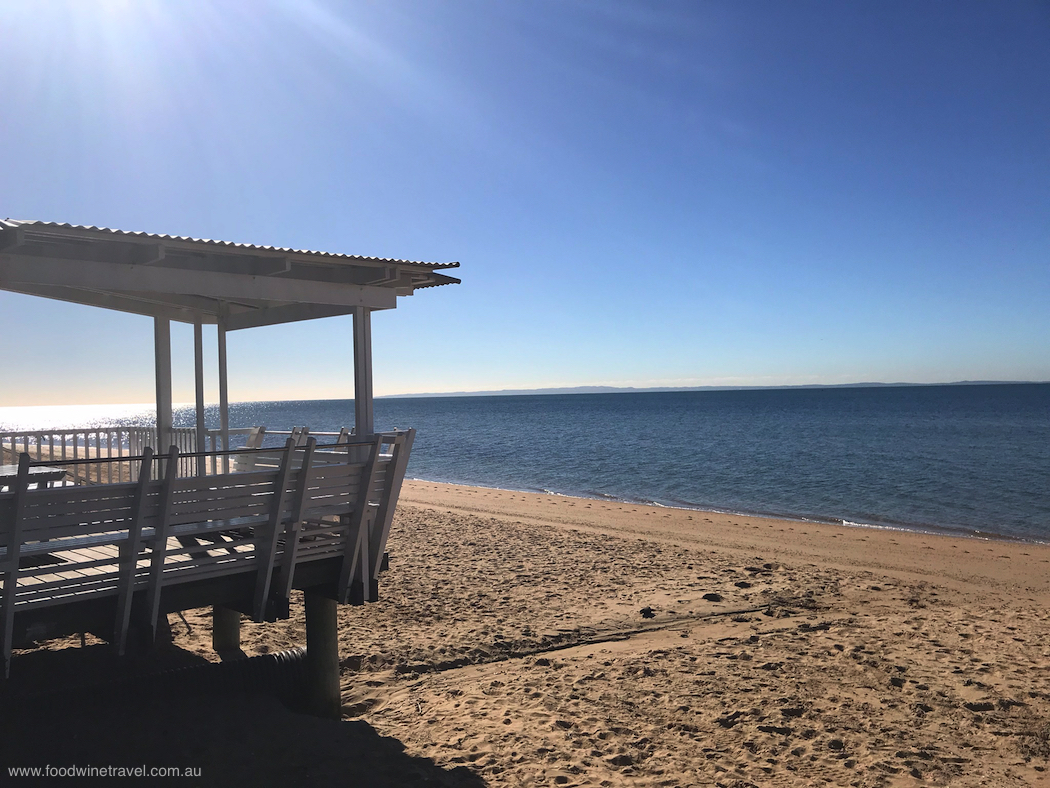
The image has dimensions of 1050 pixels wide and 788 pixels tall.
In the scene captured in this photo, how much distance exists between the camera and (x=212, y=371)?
876 cm

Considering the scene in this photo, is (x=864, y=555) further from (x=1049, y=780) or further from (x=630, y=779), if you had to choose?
(x=630, y=779)

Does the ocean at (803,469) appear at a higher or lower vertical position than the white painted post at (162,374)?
lower

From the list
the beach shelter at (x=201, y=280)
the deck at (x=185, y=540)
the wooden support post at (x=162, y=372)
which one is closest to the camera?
the deck at (x=185, y=540)

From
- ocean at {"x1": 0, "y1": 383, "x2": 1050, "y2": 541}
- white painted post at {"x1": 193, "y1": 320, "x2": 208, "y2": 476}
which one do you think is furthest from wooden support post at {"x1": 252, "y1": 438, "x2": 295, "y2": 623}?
ocean at {"x1": 0, "y1": 383, "x2": 1050, "y2": 541}

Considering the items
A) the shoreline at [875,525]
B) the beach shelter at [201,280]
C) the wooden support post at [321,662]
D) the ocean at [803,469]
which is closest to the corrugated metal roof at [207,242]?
the beach shelter at [201,280]

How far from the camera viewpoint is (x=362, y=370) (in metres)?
6.27

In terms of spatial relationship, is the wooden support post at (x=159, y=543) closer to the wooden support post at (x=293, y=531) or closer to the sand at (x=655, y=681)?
the wooden support post at (x=293, y=531)

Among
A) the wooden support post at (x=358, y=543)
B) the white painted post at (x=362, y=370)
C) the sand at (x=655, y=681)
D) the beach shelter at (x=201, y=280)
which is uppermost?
the beach shelter at (x=201, y=280)

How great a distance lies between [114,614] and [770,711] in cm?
518

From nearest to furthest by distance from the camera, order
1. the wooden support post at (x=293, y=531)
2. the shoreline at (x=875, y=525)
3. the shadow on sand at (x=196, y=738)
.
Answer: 1. the shadow on sand at (x=196, y=738)
2. the wooden support post at (x=293, y=531)
3. the shoreline at (x=875, y=525)

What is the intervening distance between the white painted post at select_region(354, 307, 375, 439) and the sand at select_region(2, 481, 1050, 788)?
8.41 ft

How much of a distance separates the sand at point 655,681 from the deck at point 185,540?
130cm

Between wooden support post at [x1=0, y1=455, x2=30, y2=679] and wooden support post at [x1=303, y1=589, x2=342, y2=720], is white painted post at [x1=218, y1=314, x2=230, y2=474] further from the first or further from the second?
wooden support post at [x1=0, y1=455, x2=30, y2=679]

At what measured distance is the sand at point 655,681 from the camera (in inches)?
206
